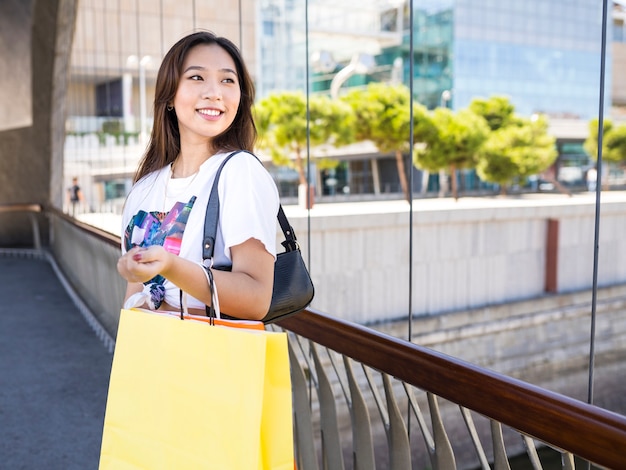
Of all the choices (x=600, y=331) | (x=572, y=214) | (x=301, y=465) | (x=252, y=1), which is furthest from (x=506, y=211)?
(x=252, y=1)

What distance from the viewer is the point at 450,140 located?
2308 centimetres

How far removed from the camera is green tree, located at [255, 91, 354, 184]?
69.4 ft

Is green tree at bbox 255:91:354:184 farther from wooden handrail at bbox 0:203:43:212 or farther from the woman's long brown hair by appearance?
the woman's long brown hair

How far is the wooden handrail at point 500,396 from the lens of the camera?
3.40 feet

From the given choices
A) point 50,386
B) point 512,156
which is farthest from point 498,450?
point 512,156

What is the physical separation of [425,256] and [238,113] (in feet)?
40.6

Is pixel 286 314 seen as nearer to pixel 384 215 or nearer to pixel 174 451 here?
pixel 174 451

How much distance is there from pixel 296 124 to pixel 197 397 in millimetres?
20217

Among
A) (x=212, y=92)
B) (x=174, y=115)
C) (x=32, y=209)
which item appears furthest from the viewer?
(x=32, y=209)

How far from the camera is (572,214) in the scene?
1549cm

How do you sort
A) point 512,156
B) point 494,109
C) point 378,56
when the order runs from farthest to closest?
point 378,56, point 494,109, point 512,156

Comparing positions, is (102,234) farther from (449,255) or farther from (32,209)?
(449,255)

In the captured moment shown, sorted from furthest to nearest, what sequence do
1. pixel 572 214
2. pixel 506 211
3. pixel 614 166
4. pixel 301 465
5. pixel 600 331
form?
pixel 614 166, pixel 600 331, pixel 572 214, pixel 506 211, pixel 301 465

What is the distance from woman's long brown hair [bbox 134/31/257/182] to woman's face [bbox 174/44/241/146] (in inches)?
0.6
